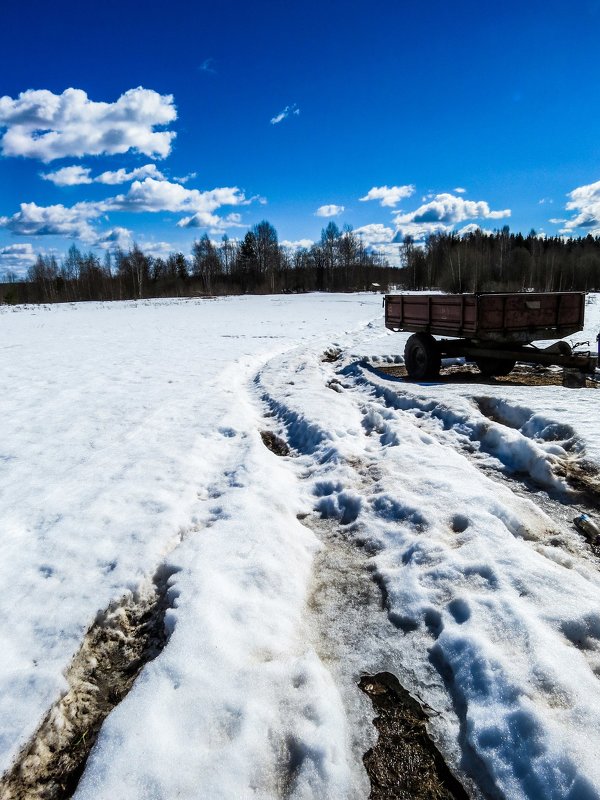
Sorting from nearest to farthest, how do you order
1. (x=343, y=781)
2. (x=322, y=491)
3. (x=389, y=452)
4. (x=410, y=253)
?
1. (x=343, y=781)
2. (x=322, y=491)
3. (x=389, y=452)
4. (x=410, y=253)

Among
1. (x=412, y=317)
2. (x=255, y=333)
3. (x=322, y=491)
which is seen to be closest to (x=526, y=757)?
(x=322, y=491)

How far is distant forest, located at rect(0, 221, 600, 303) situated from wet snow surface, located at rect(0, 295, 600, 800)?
222 ft

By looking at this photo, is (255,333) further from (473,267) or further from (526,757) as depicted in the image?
(473,267)

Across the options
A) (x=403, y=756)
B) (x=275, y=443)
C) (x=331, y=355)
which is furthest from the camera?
(x=331, y=355)

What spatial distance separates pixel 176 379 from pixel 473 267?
65.9 meters

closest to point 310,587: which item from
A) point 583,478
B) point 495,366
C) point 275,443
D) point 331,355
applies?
point 583,478

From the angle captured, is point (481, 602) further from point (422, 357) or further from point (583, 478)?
point (422, 357)

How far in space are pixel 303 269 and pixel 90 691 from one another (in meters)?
92.5

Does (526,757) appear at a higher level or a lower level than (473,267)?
lower

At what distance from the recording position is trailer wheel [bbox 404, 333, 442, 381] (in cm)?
1027

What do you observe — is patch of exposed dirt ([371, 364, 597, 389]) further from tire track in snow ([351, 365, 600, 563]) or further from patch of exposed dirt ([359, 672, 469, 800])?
patch of exposed dirt ([359, 672, 469, 800])

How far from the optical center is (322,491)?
5039 mm

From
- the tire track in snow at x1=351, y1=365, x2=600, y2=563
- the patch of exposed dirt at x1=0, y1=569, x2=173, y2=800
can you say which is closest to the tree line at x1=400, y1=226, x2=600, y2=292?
the tire track in snow at x1=351, y1=365, x2=600, y2=563

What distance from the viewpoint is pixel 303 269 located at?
299ft
